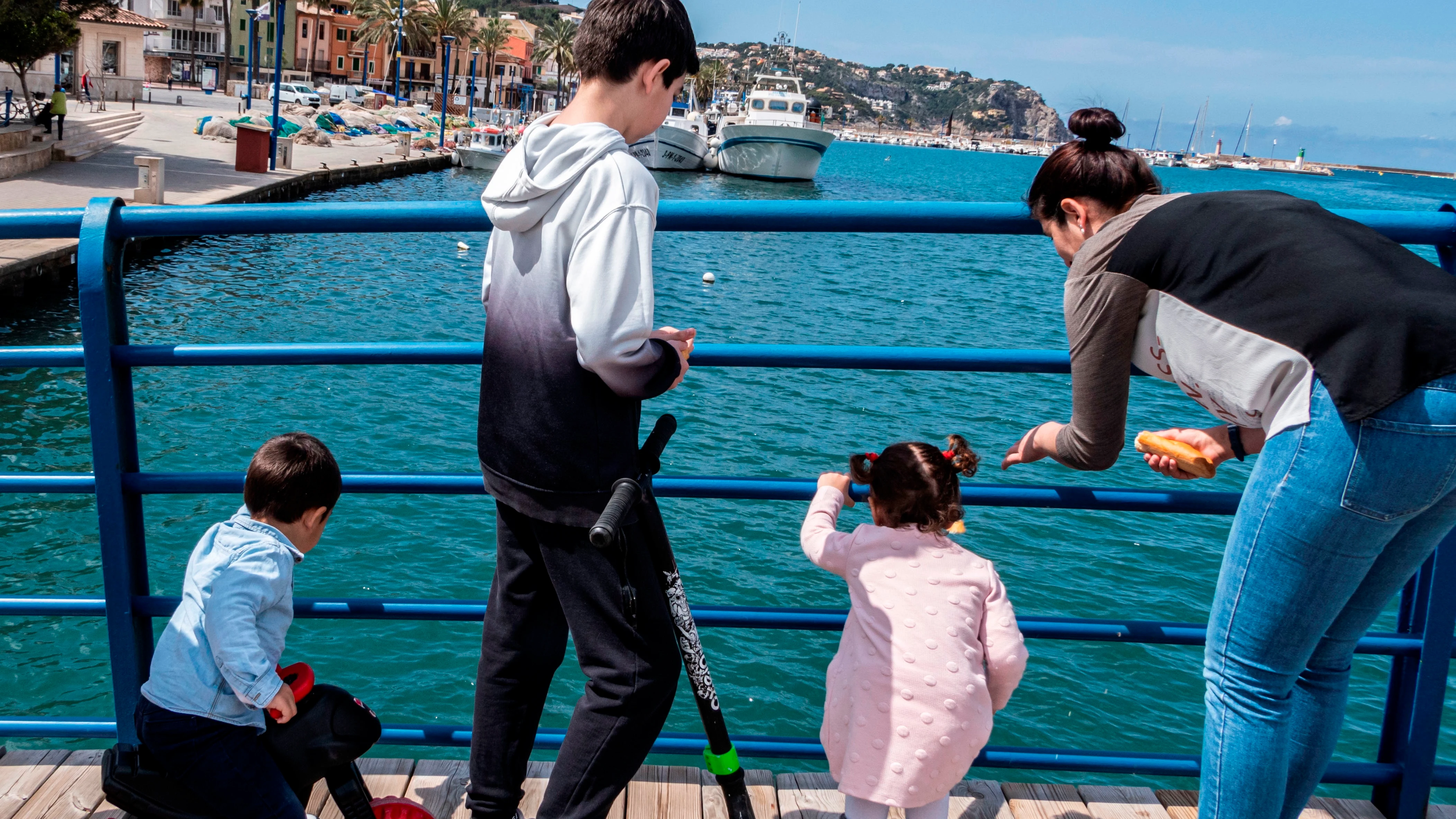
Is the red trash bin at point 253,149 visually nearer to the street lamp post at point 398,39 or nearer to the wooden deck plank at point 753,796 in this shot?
the wooden deck plank at point 753,796

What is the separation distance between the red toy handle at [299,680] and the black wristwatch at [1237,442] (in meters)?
1.84

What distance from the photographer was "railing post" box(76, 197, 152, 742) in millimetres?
2131

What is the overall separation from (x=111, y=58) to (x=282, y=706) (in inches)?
2406

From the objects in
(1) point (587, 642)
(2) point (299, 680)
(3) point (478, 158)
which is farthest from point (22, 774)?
(3) point (478, 158)

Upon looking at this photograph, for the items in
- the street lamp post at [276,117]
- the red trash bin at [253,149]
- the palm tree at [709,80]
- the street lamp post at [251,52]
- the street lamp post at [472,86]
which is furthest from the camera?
the palm tree at [709,80]

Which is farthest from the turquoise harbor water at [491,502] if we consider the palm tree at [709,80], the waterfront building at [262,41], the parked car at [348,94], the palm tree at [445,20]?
the waterfront building at [262,41]

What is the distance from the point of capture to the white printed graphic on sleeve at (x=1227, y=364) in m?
1.61

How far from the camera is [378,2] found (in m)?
82.2

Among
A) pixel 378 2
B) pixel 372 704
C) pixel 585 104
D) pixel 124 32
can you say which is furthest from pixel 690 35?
pixel 378 2

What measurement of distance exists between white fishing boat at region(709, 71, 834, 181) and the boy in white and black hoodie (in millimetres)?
48961

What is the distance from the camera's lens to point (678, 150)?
52.8 m

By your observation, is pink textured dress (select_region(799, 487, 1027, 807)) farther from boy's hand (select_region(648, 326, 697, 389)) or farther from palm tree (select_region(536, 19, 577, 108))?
palm tree (select_region(536, 19, 577, 108))

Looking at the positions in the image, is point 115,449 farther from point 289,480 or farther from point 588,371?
point 588,371

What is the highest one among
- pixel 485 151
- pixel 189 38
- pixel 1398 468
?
pixel 189 38
